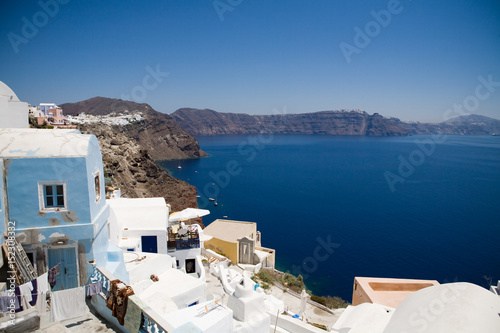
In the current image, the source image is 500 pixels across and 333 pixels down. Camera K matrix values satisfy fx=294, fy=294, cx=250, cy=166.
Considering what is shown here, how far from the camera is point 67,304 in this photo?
693 centimetres

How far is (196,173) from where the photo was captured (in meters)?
105

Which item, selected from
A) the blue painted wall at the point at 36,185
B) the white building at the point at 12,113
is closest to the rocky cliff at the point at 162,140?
the white building at the point at 12,113

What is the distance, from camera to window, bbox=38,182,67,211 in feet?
26.8

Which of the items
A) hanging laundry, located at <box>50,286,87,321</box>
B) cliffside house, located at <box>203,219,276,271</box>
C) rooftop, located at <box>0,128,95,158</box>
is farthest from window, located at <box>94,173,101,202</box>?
cliffside house, located at <box>203,219,276,271</box>

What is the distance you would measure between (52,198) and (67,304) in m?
3.02

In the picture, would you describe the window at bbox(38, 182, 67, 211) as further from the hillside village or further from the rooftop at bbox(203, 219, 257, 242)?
the rooftop at bbox(203, 219, 257, 242)

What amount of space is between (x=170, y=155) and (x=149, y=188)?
301 feet

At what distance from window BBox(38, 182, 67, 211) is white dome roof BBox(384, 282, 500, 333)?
378 inches

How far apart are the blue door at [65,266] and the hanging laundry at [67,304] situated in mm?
1843

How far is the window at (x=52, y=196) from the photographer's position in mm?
8164

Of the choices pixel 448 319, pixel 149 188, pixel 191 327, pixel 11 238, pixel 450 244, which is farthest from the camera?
pixel 149 188

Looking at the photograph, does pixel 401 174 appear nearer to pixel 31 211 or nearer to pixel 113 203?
pixel 113 203

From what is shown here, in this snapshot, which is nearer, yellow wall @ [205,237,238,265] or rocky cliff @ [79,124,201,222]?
yellow wall @ [205,237,238,265]

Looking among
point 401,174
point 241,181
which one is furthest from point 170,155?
point 401,174
